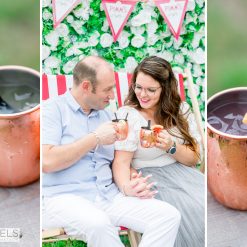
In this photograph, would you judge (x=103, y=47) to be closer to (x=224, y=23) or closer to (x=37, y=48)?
(x=37, y=48)

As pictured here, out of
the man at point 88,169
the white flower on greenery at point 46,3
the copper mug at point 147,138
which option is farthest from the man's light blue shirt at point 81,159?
the white flower on greenery at point 46,3

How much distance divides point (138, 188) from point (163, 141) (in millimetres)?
186

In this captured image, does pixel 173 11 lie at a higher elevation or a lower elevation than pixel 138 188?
higher

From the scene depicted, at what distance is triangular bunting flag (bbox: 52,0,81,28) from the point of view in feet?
6.35

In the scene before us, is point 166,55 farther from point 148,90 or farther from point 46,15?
point 46,15

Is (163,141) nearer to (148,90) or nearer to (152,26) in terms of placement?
(148,90)

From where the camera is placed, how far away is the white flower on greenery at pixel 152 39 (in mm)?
1969

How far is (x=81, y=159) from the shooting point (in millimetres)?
1913

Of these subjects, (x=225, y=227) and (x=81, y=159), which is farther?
(x=225, y=227)

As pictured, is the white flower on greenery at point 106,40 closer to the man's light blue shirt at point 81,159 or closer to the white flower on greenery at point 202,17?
the man's light blue shirt at point 81,159

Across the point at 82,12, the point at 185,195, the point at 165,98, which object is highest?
the point at 82,12

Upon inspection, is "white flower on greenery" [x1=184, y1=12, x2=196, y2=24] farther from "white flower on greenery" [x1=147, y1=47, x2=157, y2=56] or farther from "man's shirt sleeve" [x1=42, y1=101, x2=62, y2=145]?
"man's shirt sleeve" [x1=42, y1=101, x2=62, y2=145]

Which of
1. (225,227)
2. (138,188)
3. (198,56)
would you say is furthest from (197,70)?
(225,227)

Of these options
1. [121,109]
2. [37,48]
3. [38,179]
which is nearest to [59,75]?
Answer: [37,48]
